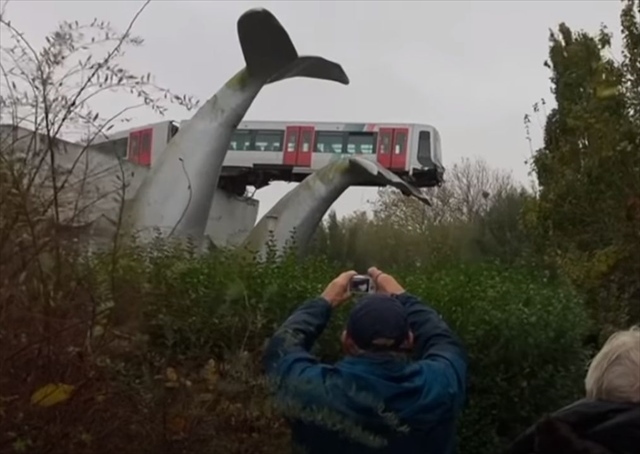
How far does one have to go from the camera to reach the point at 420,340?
347cm

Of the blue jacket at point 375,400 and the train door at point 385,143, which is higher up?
the train door at point 385,143

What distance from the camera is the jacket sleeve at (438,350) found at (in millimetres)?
3236

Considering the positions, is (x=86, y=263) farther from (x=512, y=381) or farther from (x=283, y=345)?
(x=512, y=381)

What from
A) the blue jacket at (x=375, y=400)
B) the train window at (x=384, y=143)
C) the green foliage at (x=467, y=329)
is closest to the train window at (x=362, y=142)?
the train window at (x=384, y=143)

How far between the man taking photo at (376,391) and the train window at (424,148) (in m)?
27.1

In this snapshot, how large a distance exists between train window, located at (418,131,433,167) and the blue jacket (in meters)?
27.1

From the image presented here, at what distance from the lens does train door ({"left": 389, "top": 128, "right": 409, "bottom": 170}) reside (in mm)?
30125

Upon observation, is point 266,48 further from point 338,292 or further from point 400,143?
point 400,143

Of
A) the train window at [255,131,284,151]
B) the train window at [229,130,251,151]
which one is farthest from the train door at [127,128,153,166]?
the train window at [255,131,284,151]

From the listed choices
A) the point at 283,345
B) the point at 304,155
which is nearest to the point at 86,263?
the point at 283,345

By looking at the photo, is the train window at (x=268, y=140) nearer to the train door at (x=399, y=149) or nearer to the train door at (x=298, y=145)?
the train door at (x=298, y=145)

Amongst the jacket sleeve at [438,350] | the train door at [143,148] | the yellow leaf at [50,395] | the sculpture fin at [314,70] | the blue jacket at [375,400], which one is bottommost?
the yellow leaf at [50,395]

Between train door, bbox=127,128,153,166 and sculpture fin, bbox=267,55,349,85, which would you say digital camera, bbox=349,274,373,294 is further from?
train door, bbox=127,128,153,166

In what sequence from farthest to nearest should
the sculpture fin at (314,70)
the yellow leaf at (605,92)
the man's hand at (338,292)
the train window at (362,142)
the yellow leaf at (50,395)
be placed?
the train window at (362,142) → the sculpture fin at (314,70) → the yellow leaf at (605,92) → the yellow leaf at (50,395) → the man's hand at (338,292)
